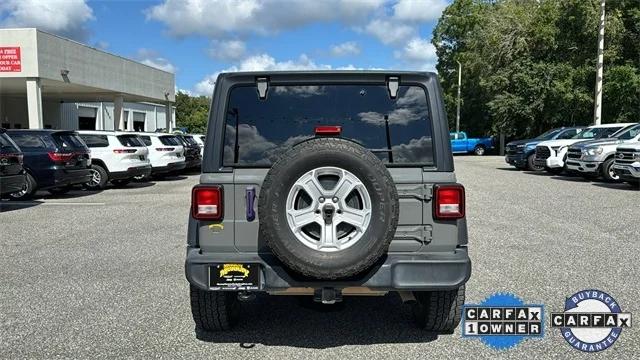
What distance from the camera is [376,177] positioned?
365 cm

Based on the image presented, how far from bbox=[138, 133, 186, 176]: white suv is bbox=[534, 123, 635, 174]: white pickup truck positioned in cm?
1296

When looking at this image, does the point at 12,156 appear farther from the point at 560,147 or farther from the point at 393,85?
the point at 560,147

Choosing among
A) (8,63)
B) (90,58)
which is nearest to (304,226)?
(8,63)

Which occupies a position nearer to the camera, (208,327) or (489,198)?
(208,327)

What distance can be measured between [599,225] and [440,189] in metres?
6.98

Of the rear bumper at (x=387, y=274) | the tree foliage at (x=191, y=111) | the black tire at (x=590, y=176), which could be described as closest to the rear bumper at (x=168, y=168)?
A: the black tire at (x=590, y=176)

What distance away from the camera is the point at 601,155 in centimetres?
1742

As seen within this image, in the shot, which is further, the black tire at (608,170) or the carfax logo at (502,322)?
the black tire at (608,170)

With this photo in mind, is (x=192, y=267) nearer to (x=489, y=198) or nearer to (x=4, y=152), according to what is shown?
(x=4, y=152)

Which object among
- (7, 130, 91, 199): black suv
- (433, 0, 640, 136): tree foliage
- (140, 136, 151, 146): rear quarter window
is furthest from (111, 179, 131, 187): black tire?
(433, 0, 640, 136): tree foliage

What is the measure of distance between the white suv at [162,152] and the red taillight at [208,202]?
607 inches

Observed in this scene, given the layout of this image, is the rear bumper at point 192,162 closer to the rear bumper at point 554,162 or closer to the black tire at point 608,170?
the rear bumper at point 554,162

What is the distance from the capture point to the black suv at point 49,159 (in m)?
13.5

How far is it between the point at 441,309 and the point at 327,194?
4.68 feet
